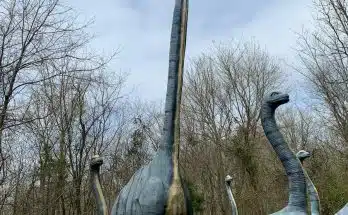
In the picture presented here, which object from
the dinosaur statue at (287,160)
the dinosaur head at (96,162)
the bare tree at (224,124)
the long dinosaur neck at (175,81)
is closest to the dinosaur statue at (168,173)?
the long dinosaur neck at (175,81)

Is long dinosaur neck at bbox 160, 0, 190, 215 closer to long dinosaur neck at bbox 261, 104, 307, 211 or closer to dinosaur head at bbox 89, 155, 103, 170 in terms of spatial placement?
long dinosaur neck at bbox 261, 104, 307, 211

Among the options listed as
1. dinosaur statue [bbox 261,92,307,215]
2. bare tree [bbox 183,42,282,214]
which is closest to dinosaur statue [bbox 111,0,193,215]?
dinosaur statue [bbox 261,92,307,215]

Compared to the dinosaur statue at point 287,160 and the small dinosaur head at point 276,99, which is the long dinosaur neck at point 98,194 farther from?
the small dinosaur head at point 276,99

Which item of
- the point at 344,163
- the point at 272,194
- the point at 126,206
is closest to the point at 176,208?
the point at 126,206

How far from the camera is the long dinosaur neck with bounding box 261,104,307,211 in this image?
4266 millimetres

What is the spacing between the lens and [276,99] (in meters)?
4.67

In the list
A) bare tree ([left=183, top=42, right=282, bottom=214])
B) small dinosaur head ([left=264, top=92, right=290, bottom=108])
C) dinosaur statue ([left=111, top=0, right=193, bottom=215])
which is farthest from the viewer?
bare tree ([left=183, top=42, right=282, bottom=214])

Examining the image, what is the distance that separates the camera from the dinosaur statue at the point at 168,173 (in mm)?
3262

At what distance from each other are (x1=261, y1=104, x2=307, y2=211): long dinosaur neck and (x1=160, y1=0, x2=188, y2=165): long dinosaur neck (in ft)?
4.23

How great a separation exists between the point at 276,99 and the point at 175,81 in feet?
4.42

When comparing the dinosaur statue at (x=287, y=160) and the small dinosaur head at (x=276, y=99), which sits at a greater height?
the small dinosaur head at (x=276, y=99)

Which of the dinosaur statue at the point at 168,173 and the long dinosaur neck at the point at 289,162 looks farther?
the long dinosaur neck at the point at 289,162

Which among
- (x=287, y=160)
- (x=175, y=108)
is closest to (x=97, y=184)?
(x=175, y=108)

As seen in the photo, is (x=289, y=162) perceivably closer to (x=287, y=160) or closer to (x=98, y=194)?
(x=287, y=160)
